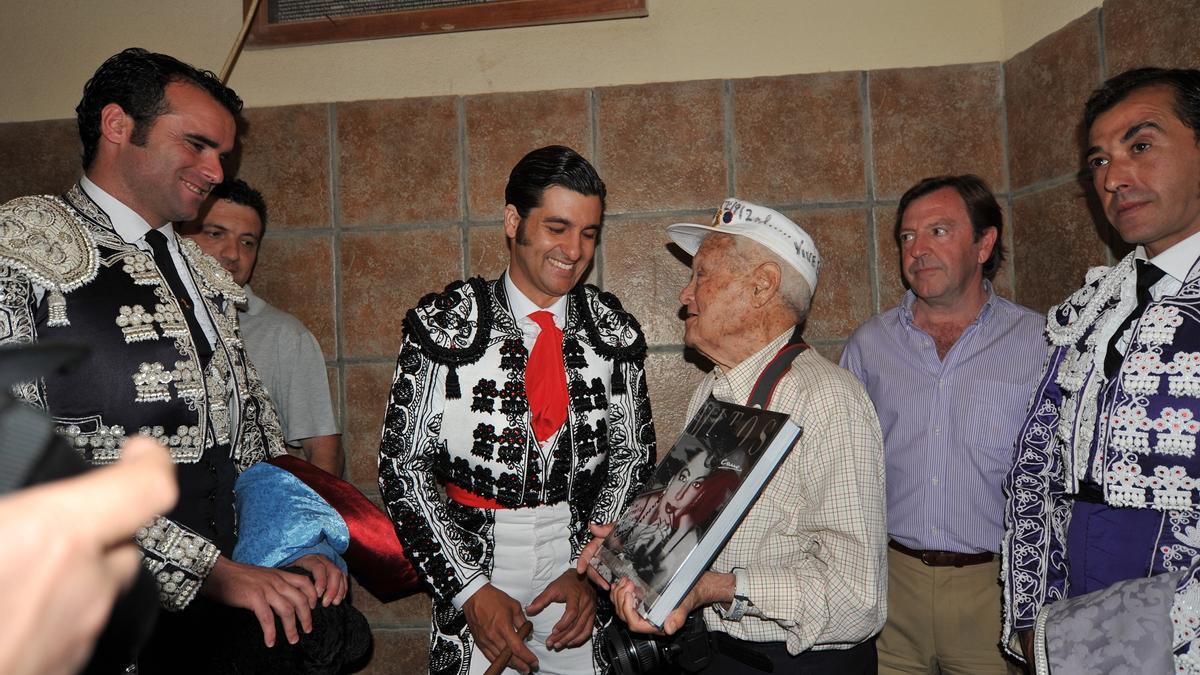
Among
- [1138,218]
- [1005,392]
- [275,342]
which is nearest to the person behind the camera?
[1138,218]

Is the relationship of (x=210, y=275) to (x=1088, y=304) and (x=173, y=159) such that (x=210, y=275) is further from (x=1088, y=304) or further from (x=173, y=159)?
(x=1088, y=304)

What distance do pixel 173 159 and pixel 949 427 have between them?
2.25 meters

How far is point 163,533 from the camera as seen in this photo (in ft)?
5.38

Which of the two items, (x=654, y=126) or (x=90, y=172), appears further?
(x=654, y=126)

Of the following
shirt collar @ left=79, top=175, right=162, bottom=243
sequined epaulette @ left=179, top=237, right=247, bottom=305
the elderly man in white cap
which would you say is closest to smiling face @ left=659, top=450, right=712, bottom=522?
the elderly man in white cap

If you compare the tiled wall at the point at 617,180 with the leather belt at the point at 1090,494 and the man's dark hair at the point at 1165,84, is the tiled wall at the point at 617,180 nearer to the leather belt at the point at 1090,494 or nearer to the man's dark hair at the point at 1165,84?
the man's dark hair at the point at 1165,84

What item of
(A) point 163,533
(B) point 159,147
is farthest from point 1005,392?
(B) point 159,147

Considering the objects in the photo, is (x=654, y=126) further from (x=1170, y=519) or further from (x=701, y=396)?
(x=1170, y=519)

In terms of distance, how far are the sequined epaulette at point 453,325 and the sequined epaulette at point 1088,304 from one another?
1505mm

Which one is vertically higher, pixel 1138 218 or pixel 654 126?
pixel 654 126

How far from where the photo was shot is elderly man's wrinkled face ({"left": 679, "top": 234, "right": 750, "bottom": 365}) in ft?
6.46

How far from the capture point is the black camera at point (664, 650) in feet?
5.90

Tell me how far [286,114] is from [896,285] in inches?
96.0

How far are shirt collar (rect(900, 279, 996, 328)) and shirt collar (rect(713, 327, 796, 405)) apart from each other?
0.82 m
